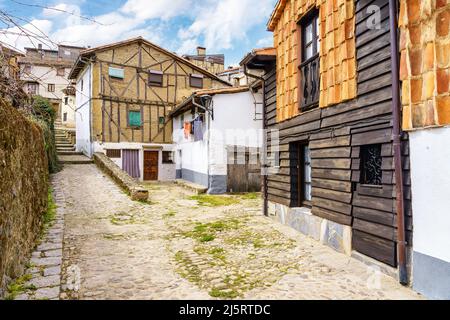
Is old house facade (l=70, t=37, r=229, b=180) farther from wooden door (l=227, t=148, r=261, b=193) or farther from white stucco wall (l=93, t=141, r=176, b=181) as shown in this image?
wooden door (l=227, t=148, r=261, b=193)

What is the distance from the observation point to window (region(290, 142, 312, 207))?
7.46 metres

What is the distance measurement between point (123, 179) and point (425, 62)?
37.4 feet

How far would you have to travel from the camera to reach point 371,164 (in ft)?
16.3

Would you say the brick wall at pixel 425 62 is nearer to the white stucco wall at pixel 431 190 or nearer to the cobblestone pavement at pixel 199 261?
the white stucco wall at pixel 431 190

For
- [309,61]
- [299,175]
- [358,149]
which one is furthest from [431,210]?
[309,61]

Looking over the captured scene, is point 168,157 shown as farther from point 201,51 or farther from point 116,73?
point 201,51

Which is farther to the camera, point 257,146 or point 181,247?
point 257,146

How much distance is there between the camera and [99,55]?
18359 millimetres

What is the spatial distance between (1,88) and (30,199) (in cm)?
251

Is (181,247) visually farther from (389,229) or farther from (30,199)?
(389,229)

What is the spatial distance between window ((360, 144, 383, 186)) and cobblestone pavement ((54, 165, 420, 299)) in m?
1.37

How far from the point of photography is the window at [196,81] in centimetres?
2128

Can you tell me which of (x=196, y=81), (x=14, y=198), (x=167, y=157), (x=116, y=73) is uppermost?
(x=196, y=81)
